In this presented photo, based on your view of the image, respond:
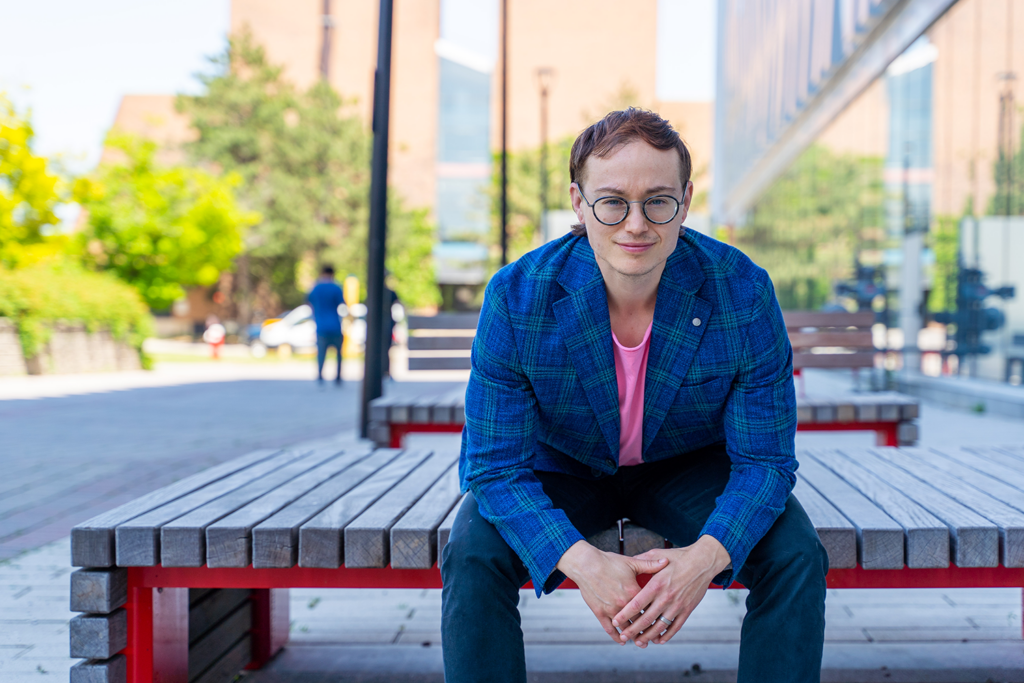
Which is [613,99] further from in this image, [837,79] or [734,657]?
[734,657]

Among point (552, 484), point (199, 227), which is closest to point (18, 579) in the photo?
point (552, 484)

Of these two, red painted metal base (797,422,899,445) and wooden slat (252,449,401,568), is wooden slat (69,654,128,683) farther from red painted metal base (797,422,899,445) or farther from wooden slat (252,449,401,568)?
red painted metal base (797,422,899,445)

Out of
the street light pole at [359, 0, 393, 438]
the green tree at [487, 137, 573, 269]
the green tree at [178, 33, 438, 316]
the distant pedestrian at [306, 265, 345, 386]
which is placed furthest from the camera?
the green tree at [487, 137, 573, 269]

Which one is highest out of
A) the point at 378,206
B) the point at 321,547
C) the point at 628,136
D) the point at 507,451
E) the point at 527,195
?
the point at 527,195

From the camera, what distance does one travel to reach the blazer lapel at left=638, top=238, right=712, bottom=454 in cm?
190

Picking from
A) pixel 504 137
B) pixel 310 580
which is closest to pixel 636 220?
pixel 310 580

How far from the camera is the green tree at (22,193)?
18000 mm

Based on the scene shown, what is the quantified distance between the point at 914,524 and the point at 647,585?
68 centimetres

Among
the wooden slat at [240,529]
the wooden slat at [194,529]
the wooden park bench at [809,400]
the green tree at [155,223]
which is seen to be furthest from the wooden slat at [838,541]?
the green tree at [155,223]

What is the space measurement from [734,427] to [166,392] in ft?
36.6

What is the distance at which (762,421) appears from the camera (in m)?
1.88

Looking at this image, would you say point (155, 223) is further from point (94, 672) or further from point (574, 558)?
point (574, 558)

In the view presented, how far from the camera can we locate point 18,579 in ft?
11.3

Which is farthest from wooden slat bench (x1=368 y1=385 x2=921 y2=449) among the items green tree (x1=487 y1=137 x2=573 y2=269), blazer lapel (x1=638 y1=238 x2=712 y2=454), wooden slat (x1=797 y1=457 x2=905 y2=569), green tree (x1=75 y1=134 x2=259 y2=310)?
green tree (x1=487 y1=137 x2=573 y2=269)
